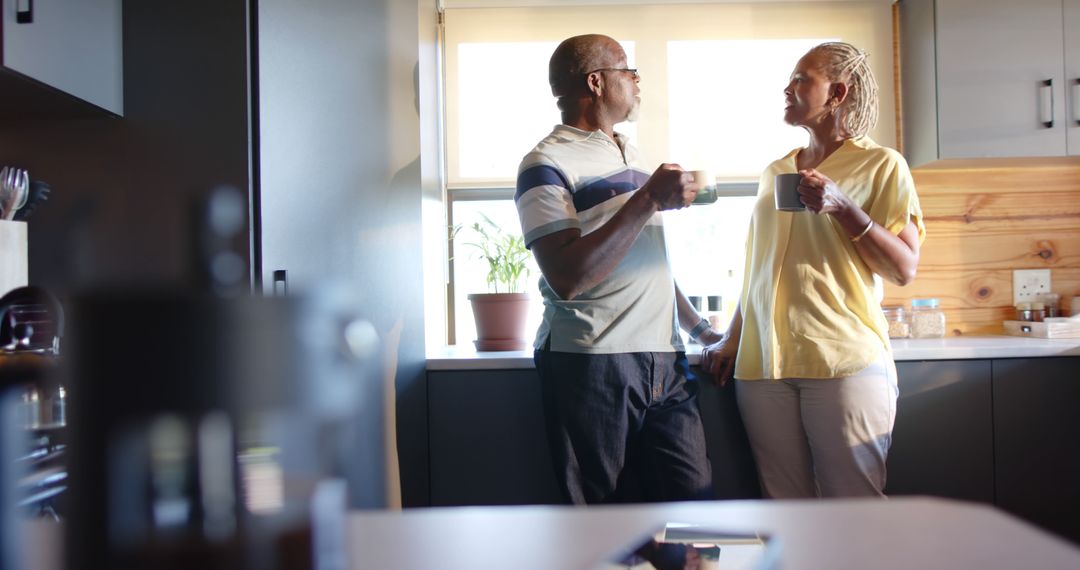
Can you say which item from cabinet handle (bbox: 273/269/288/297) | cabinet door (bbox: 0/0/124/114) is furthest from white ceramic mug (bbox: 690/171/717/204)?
cabinet door (bbox: 0/0/124/114)

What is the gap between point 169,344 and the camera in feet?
A: 1.22

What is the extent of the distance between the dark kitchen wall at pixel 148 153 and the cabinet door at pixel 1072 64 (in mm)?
2415

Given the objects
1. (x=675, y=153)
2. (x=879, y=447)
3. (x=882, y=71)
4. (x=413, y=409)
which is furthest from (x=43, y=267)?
(x=882, y=71)

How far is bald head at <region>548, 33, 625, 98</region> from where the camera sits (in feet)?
5.94

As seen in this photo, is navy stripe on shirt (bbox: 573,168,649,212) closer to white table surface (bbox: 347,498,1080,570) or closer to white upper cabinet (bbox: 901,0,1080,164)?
white table surface (bbox: 347,498,1080,570)

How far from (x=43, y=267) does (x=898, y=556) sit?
1.39 m

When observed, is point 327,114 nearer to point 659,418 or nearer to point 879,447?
point 659,418

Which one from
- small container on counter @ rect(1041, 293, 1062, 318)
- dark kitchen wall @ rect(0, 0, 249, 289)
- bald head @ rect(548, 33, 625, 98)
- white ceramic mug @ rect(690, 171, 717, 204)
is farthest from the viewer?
small container on counter @ rect(1041, 293, 1062, 318)

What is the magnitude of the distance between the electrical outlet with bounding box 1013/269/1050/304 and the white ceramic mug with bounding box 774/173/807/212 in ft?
4.86

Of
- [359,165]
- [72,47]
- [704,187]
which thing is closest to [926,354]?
[704,187]

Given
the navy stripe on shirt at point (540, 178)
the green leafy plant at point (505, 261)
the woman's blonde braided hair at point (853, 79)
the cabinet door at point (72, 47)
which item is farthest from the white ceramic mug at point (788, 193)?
the cabinet door at point (72, 47)

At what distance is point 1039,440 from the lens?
225 centimetres

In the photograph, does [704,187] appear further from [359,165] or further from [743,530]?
[743,530]

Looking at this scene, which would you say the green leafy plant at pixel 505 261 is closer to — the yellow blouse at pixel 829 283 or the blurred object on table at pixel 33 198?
the yellow blouse at pixel 829 283
